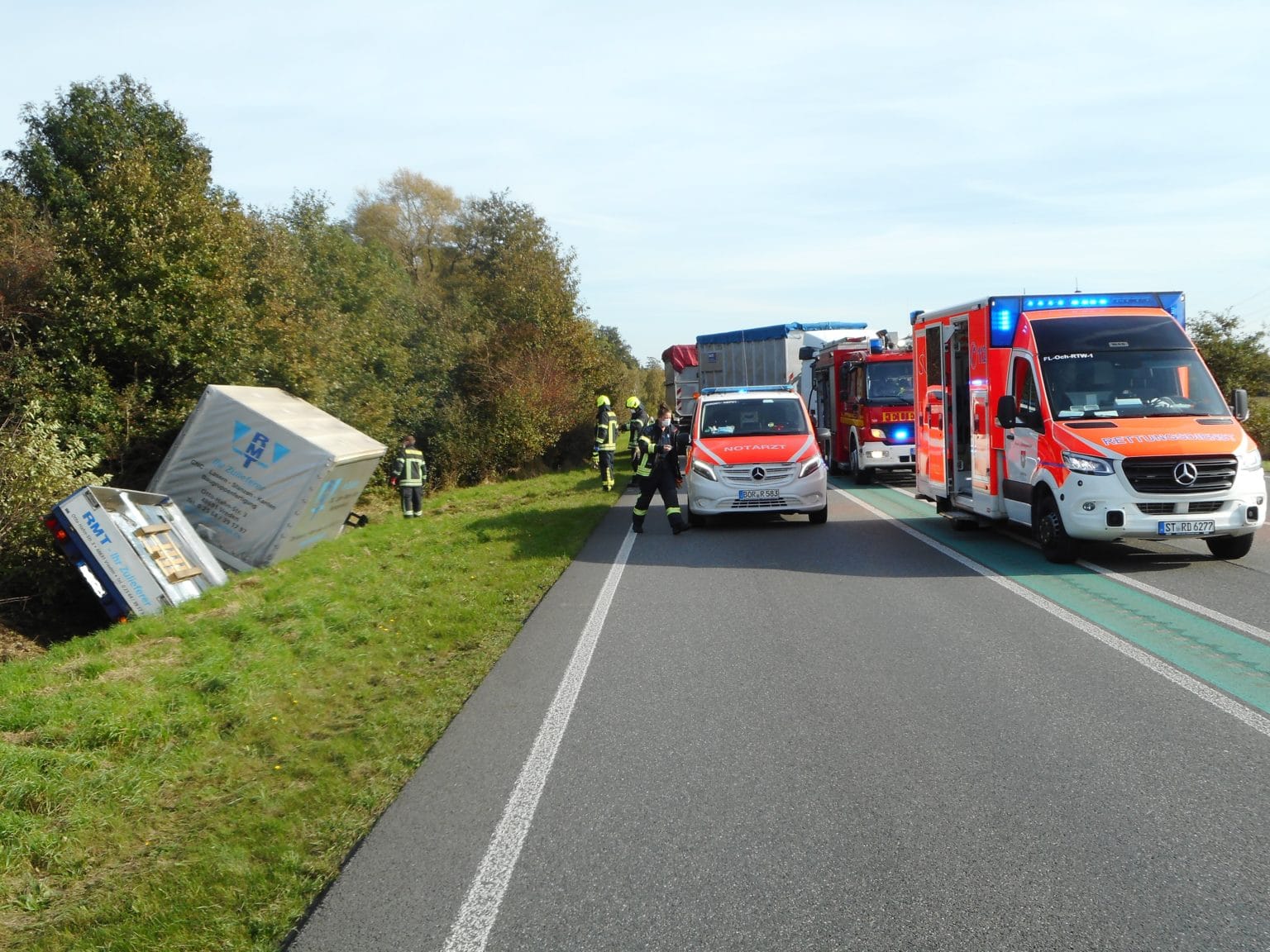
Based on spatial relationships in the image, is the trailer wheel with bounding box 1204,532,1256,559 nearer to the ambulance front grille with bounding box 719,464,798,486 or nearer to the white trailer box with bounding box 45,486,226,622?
the ambulance front grille with bounding box 719,464,798,486

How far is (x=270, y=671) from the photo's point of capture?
860 cm

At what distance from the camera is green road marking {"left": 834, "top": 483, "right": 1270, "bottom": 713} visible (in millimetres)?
7043

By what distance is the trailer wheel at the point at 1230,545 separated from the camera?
451 inches

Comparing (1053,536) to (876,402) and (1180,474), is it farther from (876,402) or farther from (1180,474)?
(876,402)

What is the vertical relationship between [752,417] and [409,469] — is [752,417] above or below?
above

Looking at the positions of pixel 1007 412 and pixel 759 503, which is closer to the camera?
pixel 1007 412

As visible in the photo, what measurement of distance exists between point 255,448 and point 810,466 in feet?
24.3

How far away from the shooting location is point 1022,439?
1259 cm

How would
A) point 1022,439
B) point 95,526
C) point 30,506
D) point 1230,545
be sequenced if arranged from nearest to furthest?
point 1230,545 < point 95,526 < point 1022,439 < point 30,506

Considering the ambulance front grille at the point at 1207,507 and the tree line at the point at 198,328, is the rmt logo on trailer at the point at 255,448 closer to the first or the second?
the tree line at the point at 198,328

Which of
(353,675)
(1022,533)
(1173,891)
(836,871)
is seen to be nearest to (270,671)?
(353,675)

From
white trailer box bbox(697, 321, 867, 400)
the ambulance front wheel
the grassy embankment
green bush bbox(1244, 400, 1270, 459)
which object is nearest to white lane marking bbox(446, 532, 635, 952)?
the grassy embankment

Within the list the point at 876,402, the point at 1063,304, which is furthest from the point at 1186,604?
the point at 876,402

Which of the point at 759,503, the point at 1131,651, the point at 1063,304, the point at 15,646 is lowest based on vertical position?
the point at 15,646
